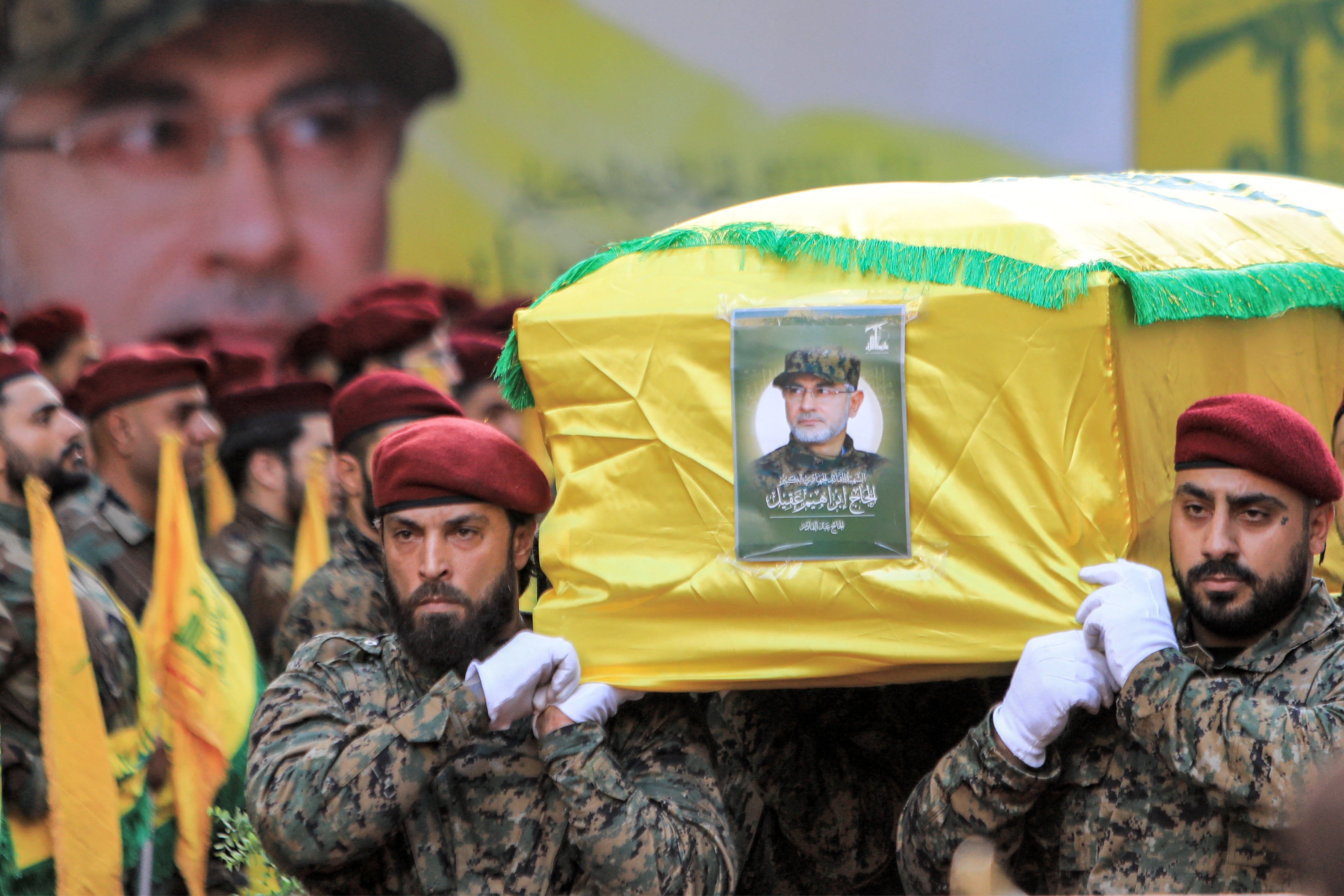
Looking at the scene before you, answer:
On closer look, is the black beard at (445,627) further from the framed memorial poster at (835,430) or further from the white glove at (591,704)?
the framed memorial poster at (835,430)

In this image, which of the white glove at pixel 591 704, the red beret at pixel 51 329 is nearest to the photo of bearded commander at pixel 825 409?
the white glove at pixel 591 704

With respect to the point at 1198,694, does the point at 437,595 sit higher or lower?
higher

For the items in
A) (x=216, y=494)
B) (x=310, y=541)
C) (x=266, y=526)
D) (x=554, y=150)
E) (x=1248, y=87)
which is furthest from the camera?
(x=554, y=150)

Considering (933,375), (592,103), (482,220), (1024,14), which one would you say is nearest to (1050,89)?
(1024,14)

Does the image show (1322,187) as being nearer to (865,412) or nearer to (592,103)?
(865,412)

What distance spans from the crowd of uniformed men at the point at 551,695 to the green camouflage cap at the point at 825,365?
57 cm

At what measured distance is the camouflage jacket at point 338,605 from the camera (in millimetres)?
4020

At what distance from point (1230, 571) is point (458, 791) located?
4.93ft

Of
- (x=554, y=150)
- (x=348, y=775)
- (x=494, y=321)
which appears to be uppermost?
(x=554, y=150)

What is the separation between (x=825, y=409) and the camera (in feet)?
9.75

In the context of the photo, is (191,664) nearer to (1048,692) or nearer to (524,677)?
(524,677)

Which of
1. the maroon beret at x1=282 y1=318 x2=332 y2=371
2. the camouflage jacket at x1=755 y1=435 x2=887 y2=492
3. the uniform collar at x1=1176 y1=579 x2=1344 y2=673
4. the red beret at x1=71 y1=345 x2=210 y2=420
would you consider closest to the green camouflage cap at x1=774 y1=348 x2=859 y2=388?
the camouflage jacket at x1=755 y1=435 x2=887 y2=492

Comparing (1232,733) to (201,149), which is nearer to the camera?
(1232,733)

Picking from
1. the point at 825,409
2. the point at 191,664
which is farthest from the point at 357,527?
the point at 825,409
